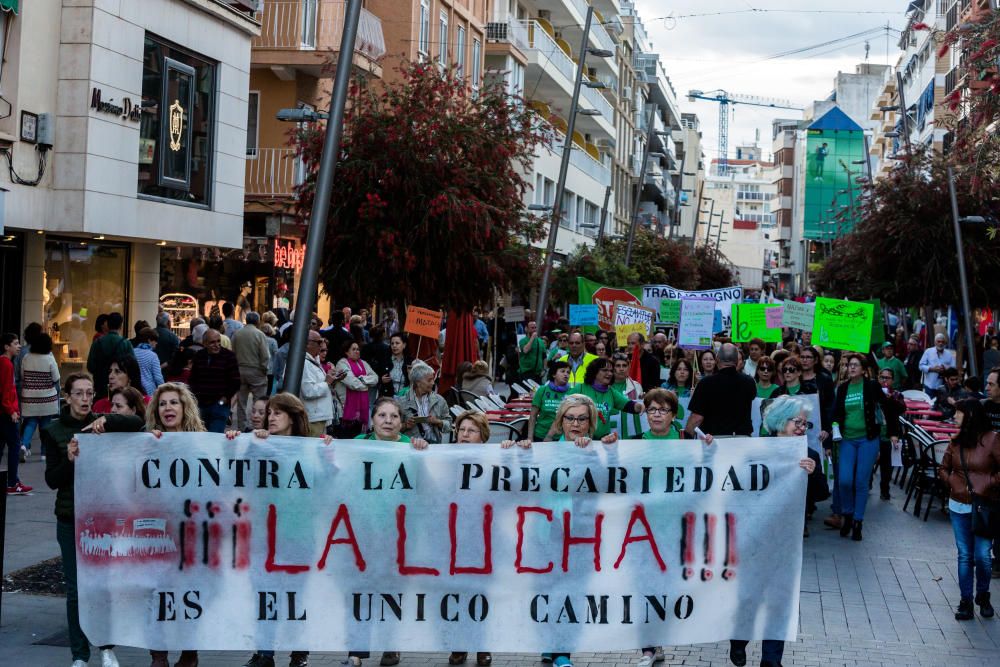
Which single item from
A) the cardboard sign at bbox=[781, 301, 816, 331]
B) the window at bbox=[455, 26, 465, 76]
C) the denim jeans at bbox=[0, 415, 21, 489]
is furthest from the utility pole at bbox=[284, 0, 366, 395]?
the window at bbox=[455, 26, 465, 76]

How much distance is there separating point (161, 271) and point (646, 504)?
1820cm

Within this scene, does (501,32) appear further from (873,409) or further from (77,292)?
(873,409)

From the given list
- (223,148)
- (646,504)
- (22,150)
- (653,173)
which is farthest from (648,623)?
(653,173)

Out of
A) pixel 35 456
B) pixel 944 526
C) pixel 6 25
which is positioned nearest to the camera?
pixel 944 526

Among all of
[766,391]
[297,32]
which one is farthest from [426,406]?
[297,32]

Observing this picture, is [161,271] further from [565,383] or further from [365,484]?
[365,484]

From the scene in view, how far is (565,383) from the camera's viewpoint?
1141 centimetres

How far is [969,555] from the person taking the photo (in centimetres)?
952

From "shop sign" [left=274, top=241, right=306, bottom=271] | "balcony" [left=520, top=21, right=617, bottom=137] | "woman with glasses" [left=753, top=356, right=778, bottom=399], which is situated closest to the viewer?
"woman with glasses" [left=753, top=356, right=778, bottom=399]

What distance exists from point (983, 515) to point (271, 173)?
69.9 feet

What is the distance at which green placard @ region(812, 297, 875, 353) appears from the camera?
66.1 feet

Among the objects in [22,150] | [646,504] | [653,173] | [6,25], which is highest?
[653,173]

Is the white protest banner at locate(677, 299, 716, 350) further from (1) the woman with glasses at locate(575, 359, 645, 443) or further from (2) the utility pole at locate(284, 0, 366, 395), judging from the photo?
(2) the utility pole at locate(284, 0, 366, 395)

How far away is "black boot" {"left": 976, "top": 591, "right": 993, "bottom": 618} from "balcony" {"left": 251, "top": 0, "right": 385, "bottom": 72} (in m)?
20.8
